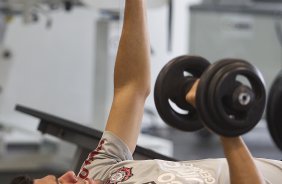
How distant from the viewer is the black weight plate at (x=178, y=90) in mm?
1621

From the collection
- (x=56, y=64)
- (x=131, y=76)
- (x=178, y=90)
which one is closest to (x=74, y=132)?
(x=131, y=76)

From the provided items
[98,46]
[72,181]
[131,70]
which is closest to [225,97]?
[72,181]

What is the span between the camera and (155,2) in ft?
12.3

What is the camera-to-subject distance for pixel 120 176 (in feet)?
5.84

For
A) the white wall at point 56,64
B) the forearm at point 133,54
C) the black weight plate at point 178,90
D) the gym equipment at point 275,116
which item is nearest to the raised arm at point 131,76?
the forearm at point 133,54

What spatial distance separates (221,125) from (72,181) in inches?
23.4

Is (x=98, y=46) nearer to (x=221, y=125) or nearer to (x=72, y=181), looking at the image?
(x=72, y=181)

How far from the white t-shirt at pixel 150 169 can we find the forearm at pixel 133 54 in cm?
22

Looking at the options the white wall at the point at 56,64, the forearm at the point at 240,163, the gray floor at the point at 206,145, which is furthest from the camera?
the white wall at the point at 56,64

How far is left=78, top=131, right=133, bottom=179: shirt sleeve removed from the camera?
191 cm

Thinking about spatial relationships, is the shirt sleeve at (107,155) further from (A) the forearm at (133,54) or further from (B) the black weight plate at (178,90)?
(B) the black weight plate at (178,90)

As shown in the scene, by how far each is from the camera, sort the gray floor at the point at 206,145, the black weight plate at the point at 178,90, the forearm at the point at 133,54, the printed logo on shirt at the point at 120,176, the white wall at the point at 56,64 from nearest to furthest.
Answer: the black weight plate at the point at 178,90 → the printed logo on shirt at the point at 120,176 → the forearm at the point at 133,54 → the gray floor at the point at 206,145 → the white wall at the point at 56,64

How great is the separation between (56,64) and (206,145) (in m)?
1.77

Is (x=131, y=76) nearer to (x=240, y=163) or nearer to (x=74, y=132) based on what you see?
(x=74, y=132)
